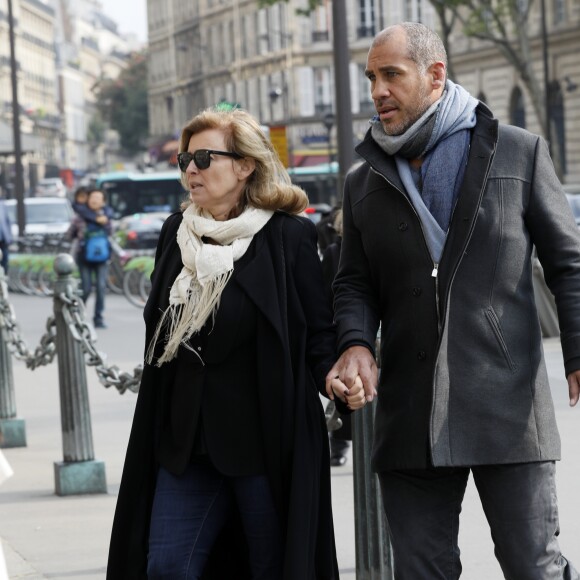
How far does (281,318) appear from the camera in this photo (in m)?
4.31

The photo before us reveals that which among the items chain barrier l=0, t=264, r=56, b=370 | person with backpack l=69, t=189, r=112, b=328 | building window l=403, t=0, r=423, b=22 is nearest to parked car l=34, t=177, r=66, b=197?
building window l=403, t=0, r=423, b=22

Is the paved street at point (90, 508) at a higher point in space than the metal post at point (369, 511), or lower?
lower

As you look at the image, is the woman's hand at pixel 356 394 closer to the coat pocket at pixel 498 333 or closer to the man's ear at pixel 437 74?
the coat pocket at pixel 498 333

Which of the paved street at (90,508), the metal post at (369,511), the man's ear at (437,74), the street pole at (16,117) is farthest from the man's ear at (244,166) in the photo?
the street pole at (16,117)

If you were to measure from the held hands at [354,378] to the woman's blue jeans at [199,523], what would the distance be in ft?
1.10

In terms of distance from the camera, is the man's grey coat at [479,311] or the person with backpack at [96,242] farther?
the person with backpack at [96,242]

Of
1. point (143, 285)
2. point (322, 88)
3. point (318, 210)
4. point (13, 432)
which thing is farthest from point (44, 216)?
point (13, 432)

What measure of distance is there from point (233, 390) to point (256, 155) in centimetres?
65

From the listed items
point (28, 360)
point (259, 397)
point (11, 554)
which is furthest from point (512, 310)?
point (28, 360)

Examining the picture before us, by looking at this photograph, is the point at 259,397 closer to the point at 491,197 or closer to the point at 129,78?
the point at 491,197

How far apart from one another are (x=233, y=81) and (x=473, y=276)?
289 feet

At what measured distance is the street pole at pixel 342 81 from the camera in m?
17.1

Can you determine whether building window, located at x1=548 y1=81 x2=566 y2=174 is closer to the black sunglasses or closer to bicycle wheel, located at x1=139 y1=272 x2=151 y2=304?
bicycle wheel, located at x1=139 y1=272 x2=151 y2=304

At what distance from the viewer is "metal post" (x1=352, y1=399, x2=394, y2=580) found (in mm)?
5164
